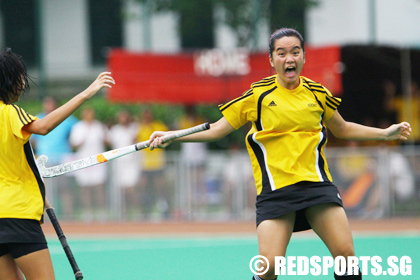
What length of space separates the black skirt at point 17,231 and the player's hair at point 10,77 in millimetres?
806

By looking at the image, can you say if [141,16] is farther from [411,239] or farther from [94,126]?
[411,239]

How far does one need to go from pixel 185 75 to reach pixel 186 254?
595cm

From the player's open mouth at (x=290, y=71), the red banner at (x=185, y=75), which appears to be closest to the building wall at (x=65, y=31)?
the red banner at (x=185, y=75)

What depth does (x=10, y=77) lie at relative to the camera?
17.2 feet

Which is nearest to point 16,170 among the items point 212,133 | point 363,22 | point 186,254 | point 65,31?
point 212,133

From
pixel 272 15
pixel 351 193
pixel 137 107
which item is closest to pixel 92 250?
pixel 351 193

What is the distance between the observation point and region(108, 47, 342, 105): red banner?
15406 millimetres

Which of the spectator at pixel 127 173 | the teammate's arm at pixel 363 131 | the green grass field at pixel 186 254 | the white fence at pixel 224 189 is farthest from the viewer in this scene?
the spectator at pixel 127 173

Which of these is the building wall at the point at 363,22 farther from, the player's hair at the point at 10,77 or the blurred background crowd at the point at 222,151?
the player's hair at the point at 10,77

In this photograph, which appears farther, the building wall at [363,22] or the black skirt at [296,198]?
the building wall at [363,22]

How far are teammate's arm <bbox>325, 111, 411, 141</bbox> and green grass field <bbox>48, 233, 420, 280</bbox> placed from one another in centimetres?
250

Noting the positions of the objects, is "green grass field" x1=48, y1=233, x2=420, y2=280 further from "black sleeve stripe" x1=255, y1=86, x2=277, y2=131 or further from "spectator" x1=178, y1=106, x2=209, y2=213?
"black sleeve stripe" x1=255, y1=86, x2=277, y2=131

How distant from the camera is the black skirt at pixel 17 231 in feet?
16.6

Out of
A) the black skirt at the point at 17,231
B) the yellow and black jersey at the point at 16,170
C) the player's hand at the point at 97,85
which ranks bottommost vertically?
the black skirt at the point at 17,231
